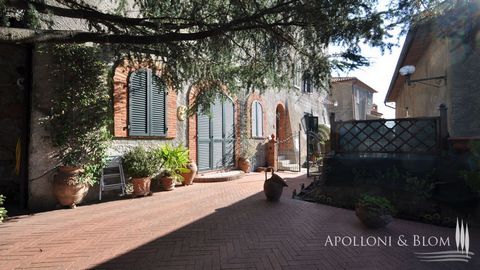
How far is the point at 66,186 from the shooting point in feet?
20.4

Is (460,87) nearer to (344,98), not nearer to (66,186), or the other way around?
(66,186)

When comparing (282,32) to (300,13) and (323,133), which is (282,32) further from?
(323,133)

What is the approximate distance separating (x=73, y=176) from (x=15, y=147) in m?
1.81

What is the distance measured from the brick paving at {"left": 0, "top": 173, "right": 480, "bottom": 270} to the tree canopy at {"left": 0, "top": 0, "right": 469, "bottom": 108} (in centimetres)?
261

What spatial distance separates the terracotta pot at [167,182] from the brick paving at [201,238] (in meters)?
1.53

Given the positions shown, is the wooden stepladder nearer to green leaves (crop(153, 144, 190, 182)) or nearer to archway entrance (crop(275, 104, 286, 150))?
green leaves (crop(153, 144, 190, 182))

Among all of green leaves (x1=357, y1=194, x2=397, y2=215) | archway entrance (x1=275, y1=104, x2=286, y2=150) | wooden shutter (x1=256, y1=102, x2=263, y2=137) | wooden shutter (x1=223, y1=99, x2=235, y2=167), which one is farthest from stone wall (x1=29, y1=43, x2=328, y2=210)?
archway entrance (x1=275, y1=104, x2=286, y2=150)

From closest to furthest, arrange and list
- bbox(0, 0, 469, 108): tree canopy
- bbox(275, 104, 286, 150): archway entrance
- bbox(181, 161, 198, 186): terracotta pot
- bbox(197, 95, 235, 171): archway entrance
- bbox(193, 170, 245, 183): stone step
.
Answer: bbox(0, 0, 469, 108): tree canopy → bbox(181, 161, 198, 186): terracotta pot → bbox(193, 170, 245, 183): stone step → bbox(197, 95, 235, 171): archway entrance → bbox(275, 104, 286, 150): archway entrance

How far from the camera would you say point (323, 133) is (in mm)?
18141

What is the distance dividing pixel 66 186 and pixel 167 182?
8.41 ft

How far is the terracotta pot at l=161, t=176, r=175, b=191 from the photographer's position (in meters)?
8.23

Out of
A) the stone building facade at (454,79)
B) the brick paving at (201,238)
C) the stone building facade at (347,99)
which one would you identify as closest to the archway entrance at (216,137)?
the brick paving at (201,238)

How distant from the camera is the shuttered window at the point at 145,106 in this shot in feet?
25.7

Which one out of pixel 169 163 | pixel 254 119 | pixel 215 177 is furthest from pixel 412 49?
pixel 169 163
